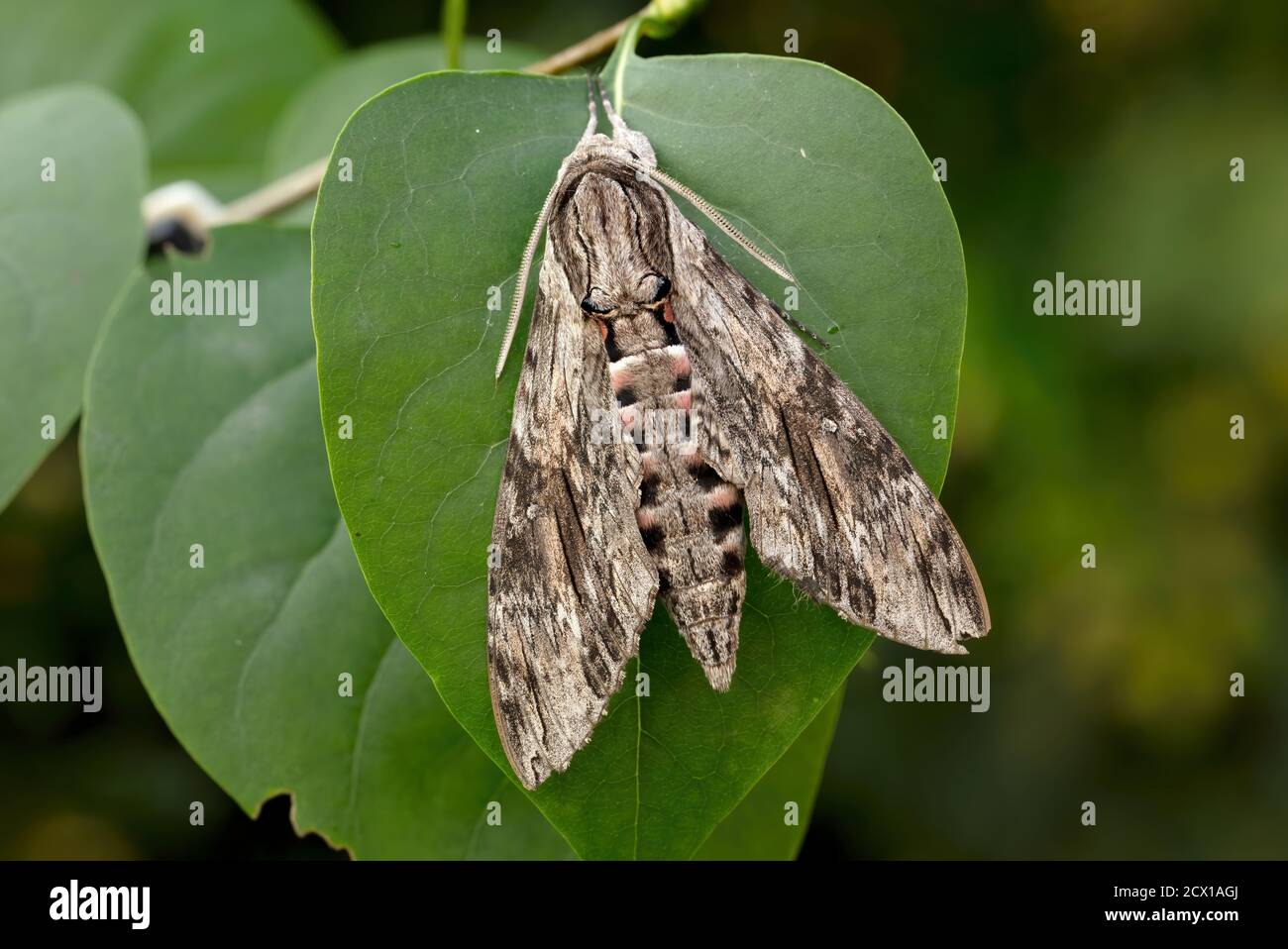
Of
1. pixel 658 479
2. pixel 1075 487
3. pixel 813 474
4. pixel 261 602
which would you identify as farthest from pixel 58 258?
pixel 1075 487

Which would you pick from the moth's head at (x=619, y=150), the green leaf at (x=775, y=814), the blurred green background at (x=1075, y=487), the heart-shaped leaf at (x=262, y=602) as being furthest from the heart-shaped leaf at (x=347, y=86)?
the green leaf at (x=775, y=814)

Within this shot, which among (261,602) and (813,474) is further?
(261,602)

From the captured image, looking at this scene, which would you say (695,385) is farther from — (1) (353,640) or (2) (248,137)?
(2) (248,137)

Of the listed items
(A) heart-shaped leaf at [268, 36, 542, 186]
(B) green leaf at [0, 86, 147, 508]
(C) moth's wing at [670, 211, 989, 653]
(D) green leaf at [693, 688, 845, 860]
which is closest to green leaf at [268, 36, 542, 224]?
(A) heart-shaped leaf at [268, 36, 542, 186]

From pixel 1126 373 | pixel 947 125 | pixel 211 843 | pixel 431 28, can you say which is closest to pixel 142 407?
pixel 211 843

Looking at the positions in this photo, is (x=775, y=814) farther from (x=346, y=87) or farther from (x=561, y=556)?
(x=346, y=87)
